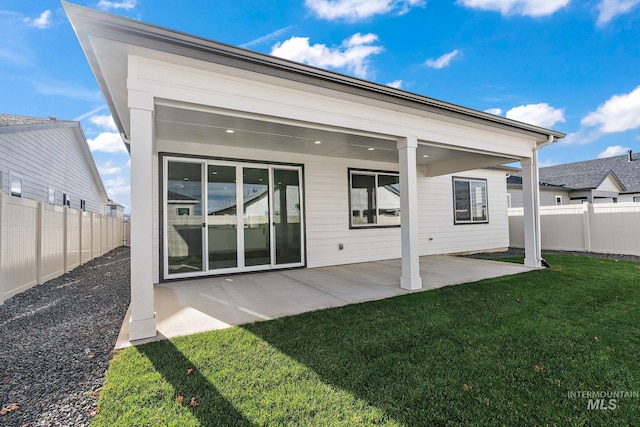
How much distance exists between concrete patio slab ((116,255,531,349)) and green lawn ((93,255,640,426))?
0.41 meters

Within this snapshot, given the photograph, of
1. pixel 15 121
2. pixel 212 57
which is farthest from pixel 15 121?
pixel 212 57

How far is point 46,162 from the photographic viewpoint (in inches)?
402

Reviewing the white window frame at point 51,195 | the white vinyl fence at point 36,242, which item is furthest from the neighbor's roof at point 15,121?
the white vinyl fence at point 36,242

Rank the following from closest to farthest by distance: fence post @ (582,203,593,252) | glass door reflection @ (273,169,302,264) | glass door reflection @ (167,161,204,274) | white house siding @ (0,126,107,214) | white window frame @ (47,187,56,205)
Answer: glass door reflection @ (167,161,204,274) < glass door reflection @ (273,169,302,264) < white house siding @ (0,126,107,214) < fence post @ (582,203,593,252) < white window frame @ (47,187,56,205)

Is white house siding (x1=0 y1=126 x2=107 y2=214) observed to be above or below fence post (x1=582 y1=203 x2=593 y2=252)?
above

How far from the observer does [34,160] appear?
30.7ft

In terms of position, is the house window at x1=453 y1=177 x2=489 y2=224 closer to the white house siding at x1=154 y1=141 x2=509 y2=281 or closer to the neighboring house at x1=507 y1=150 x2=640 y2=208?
the white house siding at x1=154 y1=141 x2=509 y2=281

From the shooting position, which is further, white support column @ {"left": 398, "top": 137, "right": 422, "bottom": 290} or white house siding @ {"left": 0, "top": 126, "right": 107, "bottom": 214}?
white house siding @ {"left": 0, "top": 126, "right": 107, "bottom": 214}

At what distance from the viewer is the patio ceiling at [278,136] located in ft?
13.4

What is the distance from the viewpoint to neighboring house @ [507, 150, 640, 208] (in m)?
16.3

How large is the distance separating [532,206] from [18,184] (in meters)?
13.6

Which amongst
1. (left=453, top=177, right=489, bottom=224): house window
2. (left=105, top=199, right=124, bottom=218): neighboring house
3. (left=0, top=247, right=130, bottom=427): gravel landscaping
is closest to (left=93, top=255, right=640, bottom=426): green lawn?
(left=0, top=247, right=130, bottom=427): gravel landscaping

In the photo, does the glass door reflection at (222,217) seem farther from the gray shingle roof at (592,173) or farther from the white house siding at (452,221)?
the gray shingle roof at (592,173)

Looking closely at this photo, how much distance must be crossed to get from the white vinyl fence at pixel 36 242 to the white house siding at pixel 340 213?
6.52 ft
